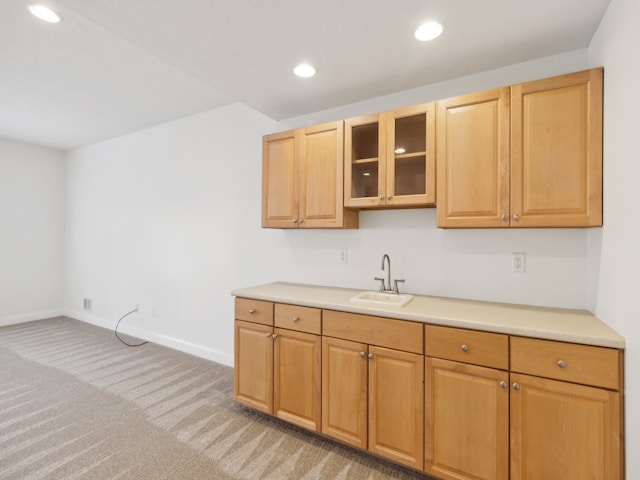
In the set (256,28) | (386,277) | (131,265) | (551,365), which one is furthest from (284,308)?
(131,265)

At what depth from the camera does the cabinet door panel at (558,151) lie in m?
1.67

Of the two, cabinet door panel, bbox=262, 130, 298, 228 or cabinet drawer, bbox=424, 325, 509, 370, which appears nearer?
cabinet drawer, bbox=424, 325, 509, 370

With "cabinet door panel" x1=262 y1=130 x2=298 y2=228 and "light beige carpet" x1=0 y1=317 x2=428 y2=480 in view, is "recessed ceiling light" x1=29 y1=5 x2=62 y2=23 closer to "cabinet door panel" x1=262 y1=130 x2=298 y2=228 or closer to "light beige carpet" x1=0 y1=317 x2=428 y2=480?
"cabinet door panel" x1=262 y1=130 x2=298 y2=228

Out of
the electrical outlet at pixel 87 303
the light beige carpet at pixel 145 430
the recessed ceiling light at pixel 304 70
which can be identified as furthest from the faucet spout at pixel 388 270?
the electrical outlet at pixel 87 303

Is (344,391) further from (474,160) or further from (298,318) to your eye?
(474,160)

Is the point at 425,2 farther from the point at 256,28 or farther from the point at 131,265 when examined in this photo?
the point at 131,265

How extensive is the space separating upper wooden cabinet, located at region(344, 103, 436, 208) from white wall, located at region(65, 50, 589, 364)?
312 millimetres

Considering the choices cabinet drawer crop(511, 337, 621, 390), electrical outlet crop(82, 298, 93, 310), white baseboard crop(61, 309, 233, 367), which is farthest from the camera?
electrical outlet crop(82, 298, 93, 310)

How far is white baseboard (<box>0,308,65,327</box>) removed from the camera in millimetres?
4812

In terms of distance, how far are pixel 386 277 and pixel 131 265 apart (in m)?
3.61

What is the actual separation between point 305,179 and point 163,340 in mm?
2872

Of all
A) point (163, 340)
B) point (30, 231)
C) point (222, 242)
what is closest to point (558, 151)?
point (222, 242)

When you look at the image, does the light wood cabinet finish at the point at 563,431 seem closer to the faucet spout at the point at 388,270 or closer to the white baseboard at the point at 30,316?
the faucet spout at the point at 388,270

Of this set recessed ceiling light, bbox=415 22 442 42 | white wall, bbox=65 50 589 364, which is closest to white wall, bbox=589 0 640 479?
white wall, bbox=65 50 589 364
